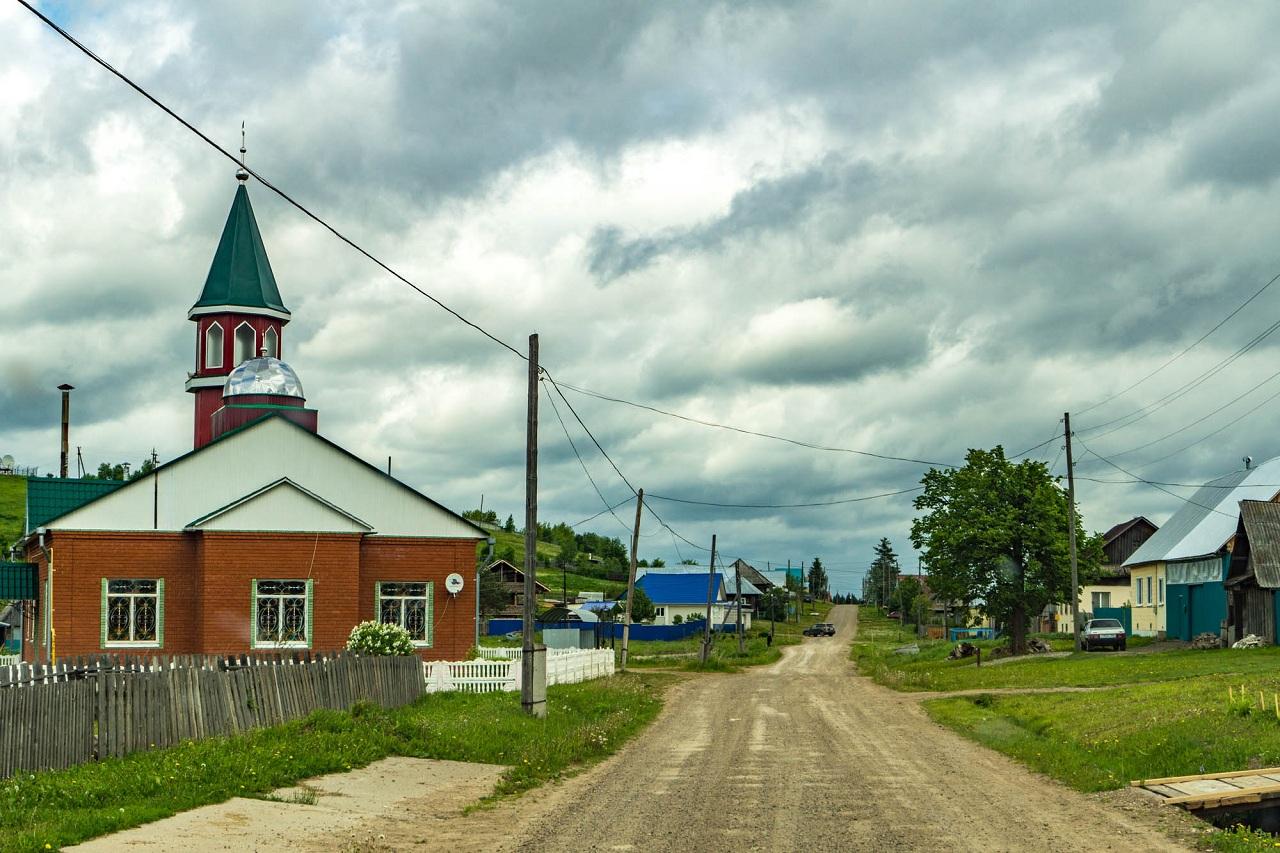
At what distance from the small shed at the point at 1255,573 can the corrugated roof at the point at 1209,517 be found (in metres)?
2.20

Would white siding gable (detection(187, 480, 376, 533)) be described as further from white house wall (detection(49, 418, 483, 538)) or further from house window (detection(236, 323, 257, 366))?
house window (detection(236, 323, 257, 366))

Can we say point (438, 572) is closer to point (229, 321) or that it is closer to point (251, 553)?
point (251, 553)

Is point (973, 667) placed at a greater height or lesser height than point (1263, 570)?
lesser

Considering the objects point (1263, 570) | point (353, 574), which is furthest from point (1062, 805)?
point (1263, 570)

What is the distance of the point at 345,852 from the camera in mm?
11953

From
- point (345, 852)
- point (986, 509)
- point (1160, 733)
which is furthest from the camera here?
point (986, 509)

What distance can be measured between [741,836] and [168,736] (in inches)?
332

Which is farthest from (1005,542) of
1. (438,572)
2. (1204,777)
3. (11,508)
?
(11,508)

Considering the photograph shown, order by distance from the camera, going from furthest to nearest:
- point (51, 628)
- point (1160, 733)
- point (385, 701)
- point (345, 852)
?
point (51, 628), point (385, 701), point (1160, 733), point (345, 852)

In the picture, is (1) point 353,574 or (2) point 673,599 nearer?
(1) point 353,574

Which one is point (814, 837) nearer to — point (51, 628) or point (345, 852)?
point (345, 852)

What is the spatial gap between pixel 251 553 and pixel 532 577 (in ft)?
41.2

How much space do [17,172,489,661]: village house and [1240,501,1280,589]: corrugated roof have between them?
92.4ft

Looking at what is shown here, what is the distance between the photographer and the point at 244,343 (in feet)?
136
